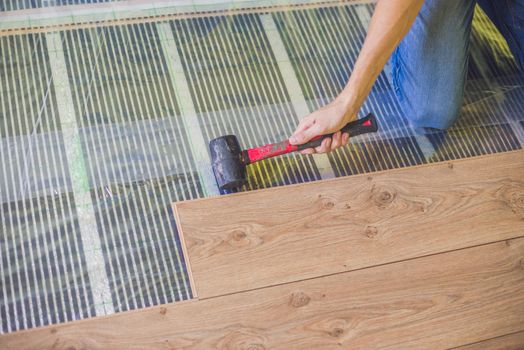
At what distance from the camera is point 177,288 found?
4.57ft

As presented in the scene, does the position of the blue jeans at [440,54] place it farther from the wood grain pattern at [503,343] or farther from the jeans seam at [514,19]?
the wood grain pattern at [503,343]

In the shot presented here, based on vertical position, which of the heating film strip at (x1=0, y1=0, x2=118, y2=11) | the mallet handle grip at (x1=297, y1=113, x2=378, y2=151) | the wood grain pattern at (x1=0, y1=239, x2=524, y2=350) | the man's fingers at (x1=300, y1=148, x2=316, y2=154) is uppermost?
the heating film strip at (x1=0, y1=0, x2=118, y2=11)

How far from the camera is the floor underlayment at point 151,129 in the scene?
1392 millimetres

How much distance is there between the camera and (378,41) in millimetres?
1410

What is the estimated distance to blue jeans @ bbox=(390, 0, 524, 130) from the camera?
1.61 meters

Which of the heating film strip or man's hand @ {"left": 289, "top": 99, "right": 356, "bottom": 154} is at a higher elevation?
the heating film strip

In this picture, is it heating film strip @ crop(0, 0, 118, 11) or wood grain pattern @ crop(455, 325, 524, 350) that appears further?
heating film strip @ crop(0, 0, 118, 11)

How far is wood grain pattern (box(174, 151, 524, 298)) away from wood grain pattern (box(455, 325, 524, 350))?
0.24m

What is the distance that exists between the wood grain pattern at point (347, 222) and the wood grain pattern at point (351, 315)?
33 mm

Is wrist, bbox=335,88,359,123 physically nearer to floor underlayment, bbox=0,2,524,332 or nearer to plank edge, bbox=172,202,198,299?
floor underlayment, bbox=0,2,524,332

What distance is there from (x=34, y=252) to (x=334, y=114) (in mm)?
778

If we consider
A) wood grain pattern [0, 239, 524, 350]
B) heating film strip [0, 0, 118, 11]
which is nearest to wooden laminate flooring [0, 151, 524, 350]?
wood grain pattern [0, 239, 524, 350]

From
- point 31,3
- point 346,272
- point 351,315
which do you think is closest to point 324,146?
point 346,272

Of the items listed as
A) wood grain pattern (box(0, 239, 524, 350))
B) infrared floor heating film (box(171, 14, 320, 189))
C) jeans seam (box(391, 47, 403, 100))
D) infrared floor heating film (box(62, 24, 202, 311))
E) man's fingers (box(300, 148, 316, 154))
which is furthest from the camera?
jeans seam (box(391, 47, 403, 100))
